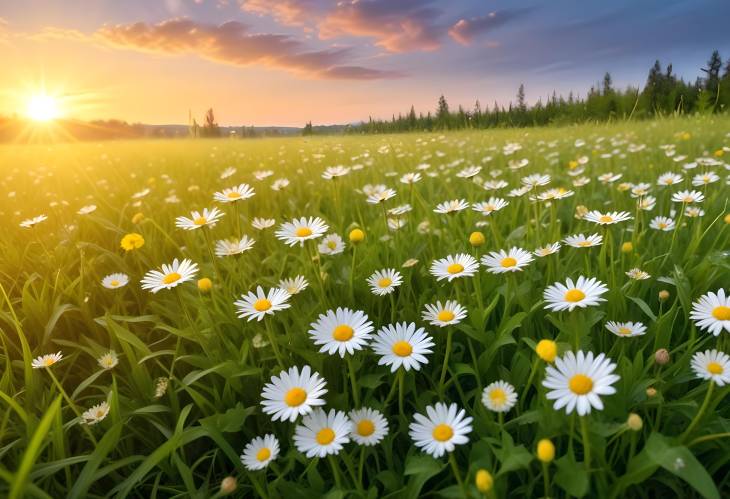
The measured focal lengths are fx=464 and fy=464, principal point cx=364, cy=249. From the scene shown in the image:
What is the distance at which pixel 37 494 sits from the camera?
876 millimetres

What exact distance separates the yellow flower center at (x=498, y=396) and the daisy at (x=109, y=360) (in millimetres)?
1029

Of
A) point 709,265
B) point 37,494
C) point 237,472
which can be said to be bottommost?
point 237,472

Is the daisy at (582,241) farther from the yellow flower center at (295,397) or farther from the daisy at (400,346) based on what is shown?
the yellow flower center at (295,397)

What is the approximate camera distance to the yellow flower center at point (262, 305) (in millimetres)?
1206

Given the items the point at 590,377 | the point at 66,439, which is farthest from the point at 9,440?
the point at 590,377

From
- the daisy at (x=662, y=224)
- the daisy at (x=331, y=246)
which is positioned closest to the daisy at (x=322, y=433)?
the daisy at (x=331, y=246)

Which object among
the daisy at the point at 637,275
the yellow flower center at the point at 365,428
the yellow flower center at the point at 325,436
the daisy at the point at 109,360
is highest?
the daisy at the point at 637,275

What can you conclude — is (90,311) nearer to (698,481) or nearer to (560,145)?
(698,481)

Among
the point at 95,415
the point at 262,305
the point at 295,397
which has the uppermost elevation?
the point at 262,305

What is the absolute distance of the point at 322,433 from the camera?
0.92 meters

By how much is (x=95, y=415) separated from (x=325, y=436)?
0.64 metres

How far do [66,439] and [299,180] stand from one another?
9.22ft

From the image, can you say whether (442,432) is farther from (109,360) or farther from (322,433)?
(109,360)

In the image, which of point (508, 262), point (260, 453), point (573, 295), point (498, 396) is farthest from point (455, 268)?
point (260, 453)
